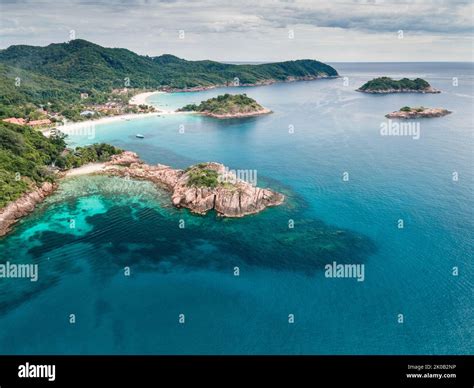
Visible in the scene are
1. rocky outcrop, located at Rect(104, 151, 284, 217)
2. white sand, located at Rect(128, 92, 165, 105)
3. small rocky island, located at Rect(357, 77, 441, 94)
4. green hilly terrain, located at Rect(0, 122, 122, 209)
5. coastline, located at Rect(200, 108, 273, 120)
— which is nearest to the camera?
rocky outcrop, located at Rect(104, 151, 284, 217)

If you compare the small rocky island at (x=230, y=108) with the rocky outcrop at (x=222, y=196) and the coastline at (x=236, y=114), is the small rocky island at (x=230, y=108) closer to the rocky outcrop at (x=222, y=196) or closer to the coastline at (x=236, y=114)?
the coastline at (x=236, y=114)

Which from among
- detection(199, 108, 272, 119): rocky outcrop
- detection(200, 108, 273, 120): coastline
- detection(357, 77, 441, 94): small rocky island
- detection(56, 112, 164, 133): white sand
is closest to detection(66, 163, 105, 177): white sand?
detection(56, 112, 164, 133): white sand

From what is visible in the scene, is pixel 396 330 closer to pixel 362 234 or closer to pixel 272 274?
pixel 272 274

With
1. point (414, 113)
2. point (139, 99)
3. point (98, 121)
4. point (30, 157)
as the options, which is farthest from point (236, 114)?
point (30, 157)

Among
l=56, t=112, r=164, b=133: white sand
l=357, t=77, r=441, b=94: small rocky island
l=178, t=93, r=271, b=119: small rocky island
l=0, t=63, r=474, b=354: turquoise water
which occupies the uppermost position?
l=357, t=77, r=441, b=94: small rocky island

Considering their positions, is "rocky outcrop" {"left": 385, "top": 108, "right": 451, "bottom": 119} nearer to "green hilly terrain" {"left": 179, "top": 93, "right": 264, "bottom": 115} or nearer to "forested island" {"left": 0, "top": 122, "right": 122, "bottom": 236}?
"green hilly terrain" {"left": 179, "top": 93, "right": 264, "bottom": 115}

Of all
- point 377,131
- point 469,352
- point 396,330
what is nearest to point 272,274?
point 396,330
